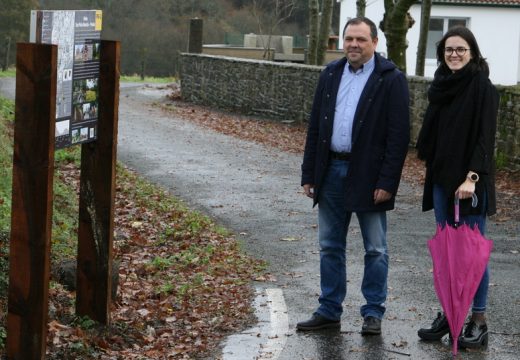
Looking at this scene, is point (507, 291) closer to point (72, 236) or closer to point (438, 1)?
point (72, 236)

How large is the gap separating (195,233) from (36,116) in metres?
6.05

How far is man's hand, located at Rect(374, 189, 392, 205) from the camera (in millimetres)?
7500

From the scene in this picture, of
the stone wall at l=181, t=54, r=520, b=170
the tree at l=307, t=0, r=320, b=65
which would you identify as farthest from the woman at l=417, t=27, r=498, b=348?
the tree at l=307, t=0, r=320, b=65

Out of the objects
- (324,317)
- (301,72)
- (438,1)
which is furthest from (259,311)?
(438,1)

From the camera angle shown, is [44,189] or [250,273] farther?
[250,273]

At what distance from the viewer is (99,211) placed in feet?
25.3

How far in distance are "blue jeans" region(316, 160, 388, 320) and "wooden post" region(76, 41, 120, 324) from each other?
1464 millimetres

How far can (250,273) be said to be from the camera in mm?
10078

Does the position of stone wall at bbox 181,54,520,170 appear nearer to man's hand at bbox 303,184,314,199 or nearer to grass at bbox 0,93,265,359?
grass at bbox 0,93,265,359

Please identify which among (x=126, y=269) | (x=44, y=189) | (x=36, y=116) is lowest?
(x=126, y=269)

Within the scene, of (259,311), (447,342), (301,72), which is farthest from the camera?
(301,72)

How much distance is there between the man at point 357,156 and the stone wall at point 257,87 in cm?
1278

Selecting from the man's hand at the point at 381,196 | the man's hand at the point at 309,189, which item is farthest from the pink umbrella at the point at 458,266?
the man's hand at the point at 309,189

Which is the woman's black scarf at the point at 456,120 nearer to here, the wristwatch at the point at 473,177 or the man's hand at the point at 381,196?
the wristwatch at the point at 473,177
